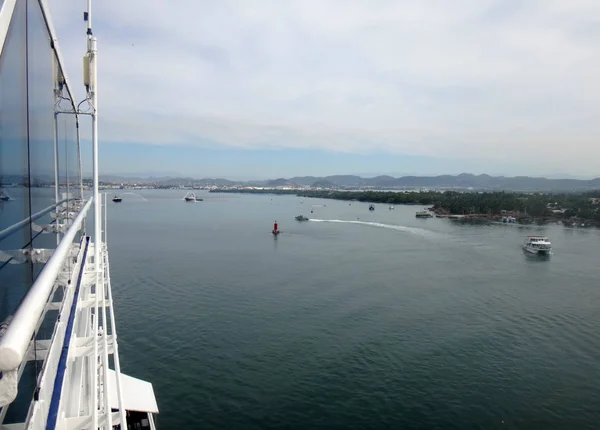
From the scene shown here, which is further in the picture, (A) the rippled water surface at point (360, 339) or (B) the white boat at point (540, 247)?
(B) the white boat at point (540, 247)

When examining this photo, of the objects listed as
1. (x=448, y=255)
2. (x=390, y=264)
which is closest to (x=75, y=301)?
(x=390, y=264)

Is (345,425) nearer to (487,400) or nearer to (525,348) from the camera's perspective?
(487,400)

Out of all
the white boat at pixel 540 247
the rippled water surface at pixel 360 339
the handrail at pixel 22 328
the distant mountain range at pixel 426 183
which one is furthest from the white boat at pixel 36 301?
the distant mountain range at pixel 426 183

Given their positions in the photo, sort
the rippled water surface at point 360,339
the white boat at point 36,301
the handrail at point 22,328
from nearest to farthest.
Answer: the handrail at point 22,328
the white boat at point 36,301
the rippled water surface at point 360,339

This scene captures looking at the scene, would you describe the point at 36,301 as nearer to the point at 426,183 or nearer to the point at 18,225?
the point at 18,225

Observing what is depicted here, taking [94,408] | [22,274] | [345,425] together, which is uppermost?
[22,274]

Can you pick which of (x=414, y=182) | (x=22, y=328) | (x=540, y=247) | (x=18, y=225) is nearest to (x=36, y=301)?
(x=22, y=328)

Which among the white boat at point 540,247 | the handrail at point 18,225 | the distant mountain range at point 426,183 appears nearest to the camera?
the handrail at point 18,225

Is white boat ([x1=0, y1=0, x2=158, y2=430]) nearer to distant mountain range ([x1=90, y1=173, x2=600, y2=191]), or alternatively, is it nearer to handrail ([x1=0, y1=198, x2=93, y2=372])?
handrail ([x1=0, y1=198, x2=93, y2=372])

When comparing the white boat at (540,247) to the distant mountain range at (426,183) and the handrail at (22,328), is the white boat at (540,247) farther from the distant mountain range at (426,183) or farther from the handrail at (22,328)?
the distant mountain range at (426,183)
